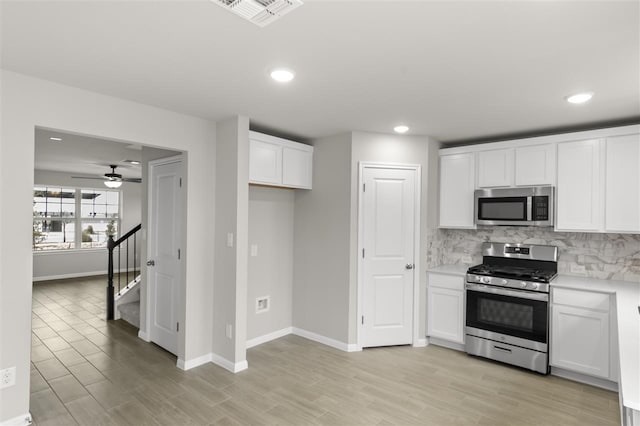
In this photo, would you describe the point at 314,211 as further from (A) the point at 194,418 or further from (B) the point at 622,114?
(B) the point at 622,114

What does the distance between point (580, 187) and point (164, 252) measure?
4409 millimetres

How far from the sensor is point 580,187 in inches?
139

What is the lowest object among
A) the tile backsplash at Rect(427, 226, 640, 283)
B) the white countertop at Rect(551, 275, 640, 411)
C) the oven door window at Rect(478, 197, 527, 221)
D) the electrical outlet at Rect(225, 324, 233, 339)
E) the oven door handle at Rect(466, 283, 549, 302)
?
the electrical outlet at Rect(225, 324, 233, 339)

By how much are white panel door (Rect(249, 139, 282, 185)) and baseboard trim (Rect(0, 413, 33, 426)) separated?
2494mm

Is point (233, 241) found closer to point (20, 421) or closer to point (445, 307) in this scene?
point (20, 421)

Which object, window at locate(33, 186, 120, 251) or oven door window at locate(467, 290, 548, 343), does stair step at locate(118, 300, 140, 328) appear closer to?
window at locate(33, 186, 120, 251)

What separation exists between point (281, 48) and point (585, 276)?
386 centimetres

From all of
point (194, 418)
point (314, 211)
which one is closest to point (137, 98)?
point (314, 211)

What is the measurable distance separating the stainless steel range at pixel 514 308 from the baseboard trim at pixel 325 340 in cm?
127

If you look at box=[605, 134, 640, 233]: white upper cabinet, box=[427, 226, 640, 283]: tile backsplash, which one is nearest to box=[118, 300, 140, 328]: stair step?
box=[427, 226, 640, 283]: tile backsplash

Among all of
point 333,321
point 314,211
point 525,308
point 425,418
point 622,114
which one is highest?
point 622,114

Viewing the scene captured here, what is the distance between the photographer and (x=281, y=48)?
2.05 m

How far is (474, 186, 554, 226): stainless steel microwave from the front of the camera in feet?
12.1

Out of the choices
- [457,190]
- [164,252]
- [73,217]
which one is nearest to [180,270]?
[164,252]
